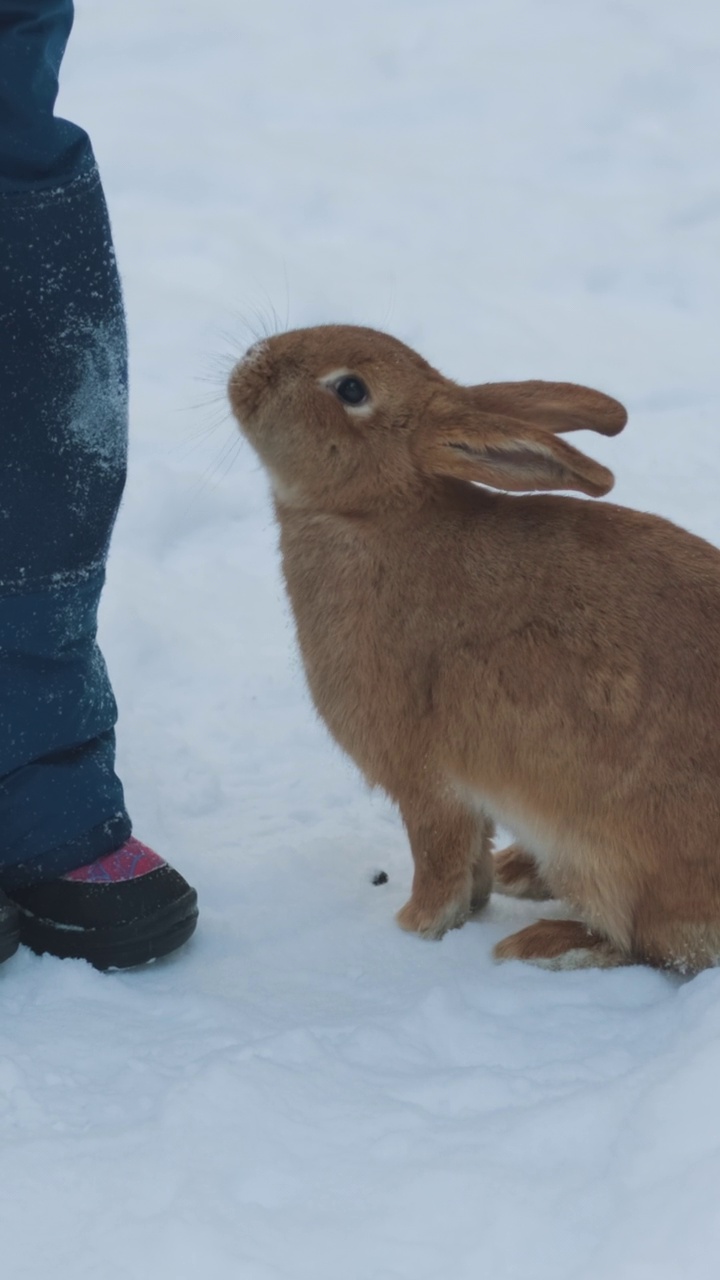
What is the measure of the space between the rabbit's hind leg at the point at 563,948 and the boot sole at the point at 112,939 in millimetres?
578

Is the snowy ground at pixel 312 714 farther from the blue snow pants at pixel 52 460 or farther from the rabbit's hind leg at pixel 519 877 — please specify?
the blue snow pants at pixel 52 460

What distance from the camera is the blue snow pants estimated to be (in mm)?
2416

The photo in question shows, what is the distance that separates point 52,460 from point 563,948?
1210 millimetres

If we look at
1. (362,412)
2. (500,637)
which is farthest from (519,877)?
(362,412)

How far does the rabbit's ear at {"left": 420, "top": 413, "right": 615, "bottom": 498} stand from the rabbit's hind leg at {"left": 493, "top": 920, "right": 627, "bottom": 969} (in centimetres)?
77

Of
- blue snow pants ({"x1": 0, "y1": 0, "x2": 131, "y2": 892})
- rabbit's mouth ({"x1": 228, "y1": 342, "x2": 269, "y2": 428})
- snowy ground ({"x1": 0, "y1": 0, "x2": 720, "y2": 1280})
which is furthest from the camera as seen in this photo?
rabbit's mouth ({"x1": 228, "y1": 342, "x2": 269, "y2": 428})

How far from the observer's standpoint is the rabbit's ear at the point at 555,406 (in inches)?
115

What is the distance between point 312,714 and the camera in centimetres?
369

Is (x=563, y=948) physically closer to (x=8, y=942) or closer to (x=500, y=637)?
(x=500, y=637)

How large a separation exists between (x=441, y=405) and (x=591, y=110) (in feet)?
14.2

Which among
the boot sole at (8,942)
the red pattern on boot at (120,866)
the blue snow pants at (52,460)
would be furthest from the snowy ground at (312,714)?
the blue snow pants at (52,460)

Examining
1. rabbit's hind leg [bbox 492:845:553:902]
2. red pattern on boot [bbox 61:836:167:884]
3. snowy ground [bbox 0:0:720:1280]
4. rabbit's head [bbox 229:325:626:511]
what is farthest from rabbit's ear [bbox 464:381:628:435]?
red pattern on boot [bbox 61:836:167:884]

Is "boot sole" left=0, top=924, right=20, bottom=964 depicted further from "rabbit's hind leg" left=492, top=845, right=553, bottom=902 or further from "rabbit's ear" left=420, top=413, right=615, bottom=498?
"rabbit's ear" left=420, top=413, right=615, bottom=498

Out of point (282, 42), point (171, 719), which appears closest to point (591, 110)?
point (282, 42)
